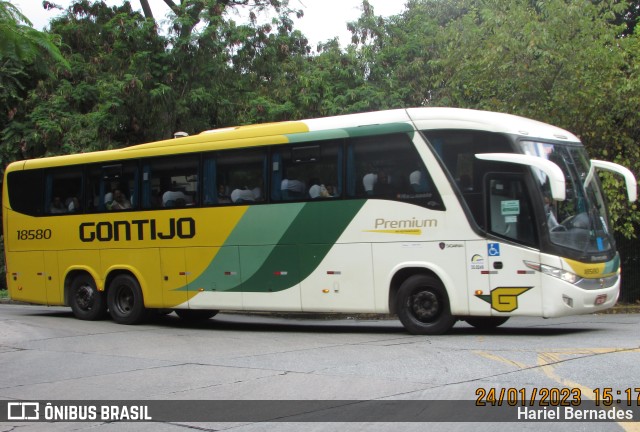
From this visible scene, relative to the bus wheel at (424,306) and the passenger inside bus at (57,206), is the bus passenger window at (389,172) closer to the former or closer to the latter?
the bus wheel at (424,306)

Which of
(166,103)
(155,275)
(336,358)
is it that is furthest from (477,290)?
(166,103)

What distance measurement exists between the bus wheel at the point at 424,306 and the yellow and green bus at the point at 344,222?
24mm

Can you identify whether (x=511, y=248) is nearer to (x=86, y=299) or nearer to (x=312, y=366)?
(x=312, y=366)

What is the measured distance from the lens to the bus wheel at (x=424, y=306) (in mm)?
13078

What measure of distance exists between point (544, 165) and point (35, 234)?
1186 centimetres

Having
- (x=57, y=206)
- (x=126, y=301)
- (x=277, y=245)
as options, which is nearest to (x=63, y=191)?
(x=57, y=206)

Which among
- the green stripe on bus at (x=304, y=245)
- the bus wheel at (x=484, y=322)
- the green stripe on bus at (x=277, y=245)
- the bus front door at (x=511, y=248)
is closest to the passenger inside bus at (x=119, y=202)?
the green stripe on bus at (x=277, y=245)

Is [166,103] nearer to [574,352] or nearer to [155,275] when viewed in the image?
[155,275]

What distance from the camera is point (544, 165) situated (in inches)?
456

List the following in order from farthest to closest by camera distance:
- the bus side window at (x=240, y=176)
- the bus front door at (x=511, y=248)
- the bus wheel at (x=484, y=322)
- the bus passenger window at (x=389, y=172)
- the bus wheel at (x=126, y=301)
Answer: the bus wheel at (x=126, y=301) < the bus side window at (x=240, y=176) < the bus wheel at (x=484, y=322) < the bus passenger window at (x=389, y=172) < the bus front door at (x=511, y=248)

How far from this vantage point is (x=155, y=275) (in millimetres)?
16406

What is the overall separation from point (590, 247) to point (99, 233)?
10149 mm

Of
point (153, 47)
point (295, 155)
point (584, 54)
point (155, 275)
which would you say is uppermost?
point (153, 47)

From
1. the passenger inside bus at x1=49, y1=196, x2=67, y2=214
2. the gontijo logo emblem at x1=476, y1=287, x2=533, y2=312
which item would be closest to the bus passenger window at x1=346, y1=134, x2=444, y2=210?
the gontijo logo emblem at x1=476, y1=287, x2=533, y2=312
